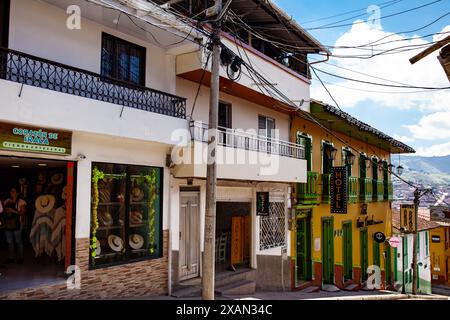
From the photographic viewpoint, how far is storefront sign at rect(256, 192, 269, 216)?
45.3 feet

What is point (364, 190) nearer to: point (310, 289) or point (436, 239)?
point (310, 289)

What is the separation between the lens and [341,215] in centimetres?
1922

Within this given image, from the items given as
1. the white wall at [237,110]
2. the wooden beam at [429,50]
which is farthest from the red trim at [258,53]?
the wooden beam at [429,50]

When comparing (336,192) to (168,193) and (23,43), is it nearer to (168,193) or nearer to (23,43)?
(168,193)

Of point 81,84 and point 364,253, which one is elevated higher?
point 81,84

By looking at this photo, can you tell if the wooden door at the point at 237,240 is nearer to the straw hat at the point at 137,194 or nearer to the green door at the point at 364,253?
the straw hat at the point at 137,194

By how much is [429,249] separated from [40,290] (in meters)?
33.0

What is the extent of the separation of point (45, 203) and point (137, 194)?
265 centimetres

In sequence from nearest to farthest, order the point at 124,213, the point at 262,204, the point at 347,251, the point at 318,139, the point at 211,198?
the point at 211,198 → the point at 124,213 → the point at 262,204 → the point at 318,139 → the point at 347,251

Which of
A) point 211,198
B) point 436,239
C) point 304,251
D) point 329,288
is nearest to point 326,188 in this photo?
point 304,251

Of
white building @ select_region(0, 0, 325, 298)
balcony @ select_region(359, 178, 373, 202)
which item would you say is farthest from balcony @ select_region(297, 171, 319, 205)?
balcony @ select_region(359, 178, 373, 202)

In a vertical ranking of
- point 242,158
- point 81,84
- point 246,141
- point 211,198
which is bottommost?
point 211,198

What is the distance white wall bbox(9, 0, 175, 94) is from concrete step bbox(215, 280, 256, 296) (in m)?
7.13
